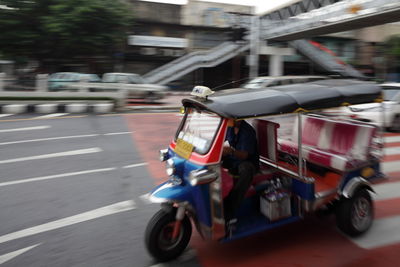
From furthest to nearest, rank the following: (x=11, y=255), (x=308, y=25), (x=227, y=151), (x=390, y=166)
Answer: (x=308, y=25)
(x=390, y=166)
(x=227, y=151)
(x=11, y=255)

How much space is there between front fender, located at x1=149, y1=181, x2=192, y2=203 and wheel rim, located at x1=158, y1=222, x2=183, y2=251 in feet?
1.22

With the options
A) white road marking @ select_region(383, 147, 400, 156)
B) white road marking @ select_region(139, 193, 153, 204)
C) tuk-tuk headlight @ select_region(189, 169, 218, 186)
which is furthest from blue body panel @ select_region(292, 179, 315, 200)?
white road marking @ select_region(383, 147, 400, 156)

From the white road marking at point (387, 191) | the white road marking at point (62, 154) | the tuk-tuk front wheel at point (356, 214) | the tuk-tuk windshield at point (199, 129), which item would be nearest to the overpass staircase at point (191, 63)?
the white road marking at point (62, 154)

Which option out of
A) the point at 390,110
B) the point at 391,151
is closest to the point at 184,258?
the point at 391,151

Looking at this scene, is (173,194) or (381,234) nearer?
(173,194)

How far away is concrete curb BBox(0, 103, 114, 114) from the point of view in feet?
45.5

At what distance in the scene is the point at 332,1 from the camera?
66.2 ft

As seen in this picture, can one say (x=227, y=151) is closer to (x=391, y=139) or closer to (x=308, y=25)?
(x=391, y=139)

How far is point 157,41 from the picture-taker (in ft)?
101

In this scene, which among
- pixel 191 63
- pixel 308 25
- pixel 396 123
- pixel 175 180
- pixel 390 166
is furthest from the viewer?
pixel 191 63

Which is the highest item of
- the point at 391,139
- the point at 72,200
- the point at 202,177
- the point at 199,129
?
the point at 199,129

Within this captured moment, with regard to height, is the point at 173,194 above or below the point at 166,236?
above

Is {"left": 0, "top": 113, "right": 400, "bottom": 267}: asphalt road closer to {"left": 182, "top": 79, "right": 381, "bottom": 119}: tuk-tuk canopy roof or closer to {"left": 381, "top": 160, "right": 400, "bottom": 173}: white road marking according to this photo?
{"left": 381, "top": 160, "right": 400, "bottom": 173}: white road marking

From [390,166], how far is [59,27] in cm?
2150
